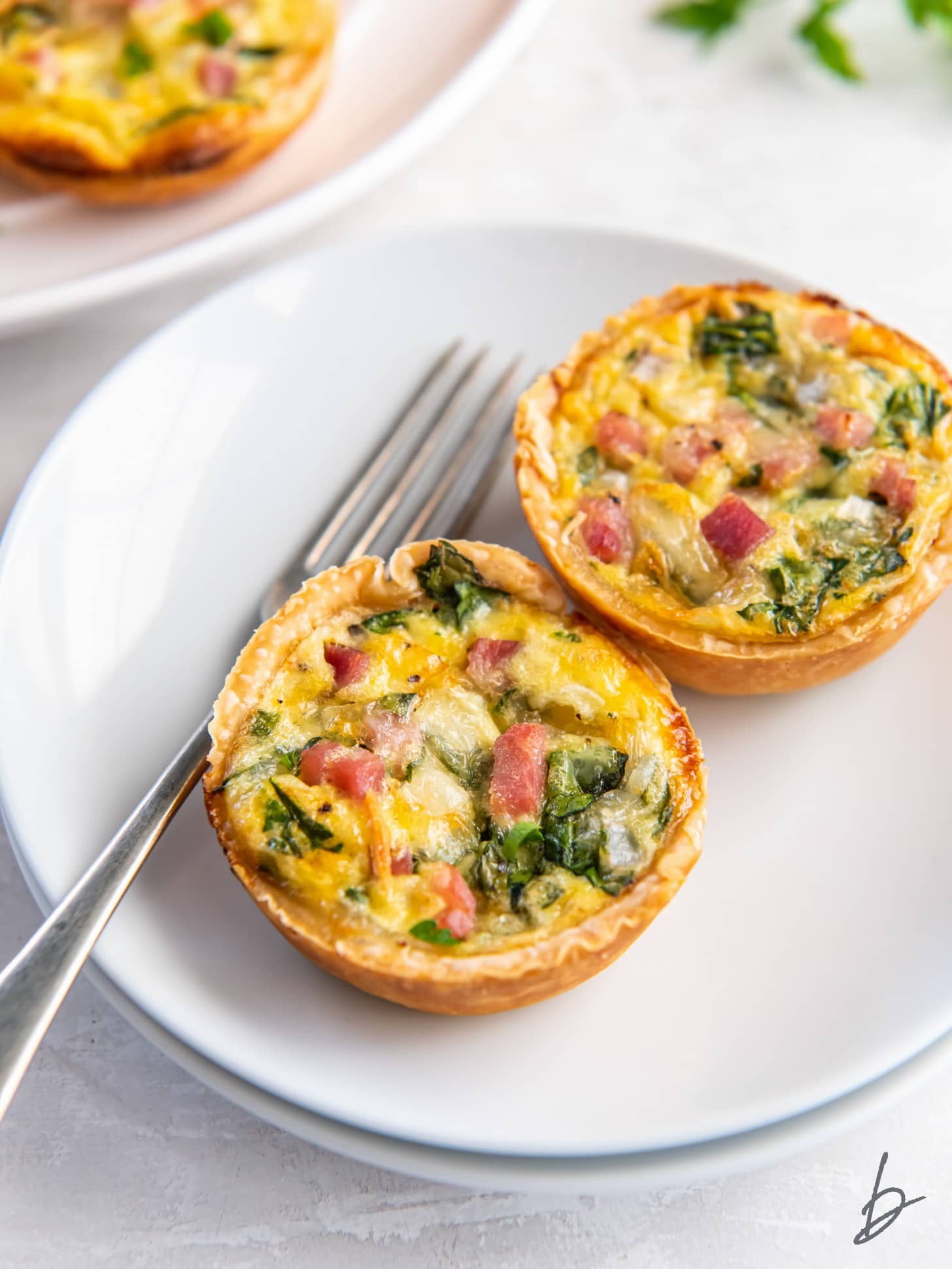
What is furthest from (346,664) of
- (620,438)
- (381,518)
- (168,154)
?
(168,154)

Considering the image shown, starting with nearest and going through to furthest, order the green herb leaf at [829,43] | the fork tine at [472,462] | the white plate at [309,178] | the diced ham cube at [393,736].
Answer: the diced ham cube at [393,736]
the fork tine at [472,462]
the white plate at [309,178]
the green herb leaf at [829,43]

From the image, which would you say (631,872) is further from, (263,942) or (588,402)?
(588,402)

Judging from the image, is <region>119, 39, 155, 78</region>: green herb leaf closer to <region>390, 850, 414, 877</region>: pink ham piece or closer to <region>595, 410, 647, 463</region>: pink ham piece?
<region>595, 410, 647, 463</region>: pink ham piece

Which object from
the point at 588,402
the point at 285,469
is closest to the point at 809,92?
the point at 588,402

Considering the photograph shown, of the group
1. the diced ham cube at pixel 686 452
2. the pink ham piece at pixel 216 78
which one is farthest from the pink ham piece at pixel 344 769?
the pink ham piece at pixel 216 78

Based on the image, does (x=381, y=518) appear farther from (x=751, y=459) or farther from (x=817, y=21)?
(x=817, y=21)

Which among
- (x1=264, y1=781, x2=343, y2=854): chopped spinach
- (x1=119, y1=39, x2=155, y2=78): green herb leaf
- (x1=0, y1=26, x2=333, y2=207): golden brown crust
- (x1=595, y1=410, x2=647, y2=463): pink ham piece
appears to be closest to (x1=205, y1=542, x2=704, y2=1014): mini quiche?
(x1=264, y1=781, x2=343, y2=854): chopped spinach

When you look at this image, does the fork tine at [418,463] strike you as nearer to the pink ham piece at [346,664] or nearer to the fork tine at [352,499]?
the fork tine at [352,499]
